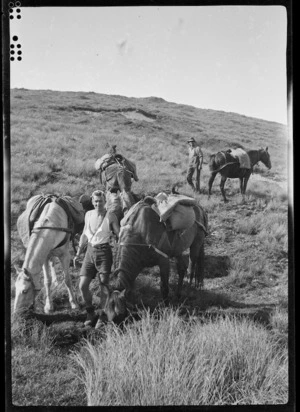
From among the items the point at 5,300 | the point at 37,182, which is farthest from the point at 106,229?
the point at 5,300

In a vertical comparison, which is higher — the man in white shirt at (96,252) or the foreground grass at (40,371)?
the man in white shirt at (96,252)

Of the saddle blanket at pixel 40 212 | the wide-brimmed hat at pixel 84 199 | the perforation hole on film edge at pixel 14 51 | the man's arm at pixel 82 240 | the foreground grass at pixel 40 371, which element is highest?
the perforation hole on film edge at pixel 14 51

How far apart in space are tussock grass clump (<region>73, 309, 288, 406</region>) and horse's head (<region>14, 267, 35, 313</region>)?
2.66 ft

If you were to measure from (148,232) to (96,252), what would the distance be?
0.65 meters

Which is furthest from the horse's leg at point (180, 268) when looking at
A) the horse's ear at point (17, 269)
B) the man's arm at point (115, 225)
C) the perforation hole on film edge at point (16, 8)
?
the perforation hole on film edge at point (16, 8)

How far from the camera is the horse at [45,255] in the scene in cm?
636

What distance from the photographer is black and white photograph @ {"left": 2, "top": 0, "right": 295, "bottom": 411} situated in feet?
20.3

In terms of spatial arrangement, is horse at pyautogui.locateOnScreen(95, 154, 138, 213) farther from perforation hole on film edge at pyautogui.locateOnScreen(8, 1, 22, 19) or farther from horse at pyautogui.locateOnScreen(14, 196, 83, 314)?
perforation hole on film edge at pyautogui.locateOnScreen(8, 1, 22, 19)

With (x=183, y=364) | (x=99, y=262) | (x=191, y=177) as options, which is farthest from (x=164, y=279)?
(x=191, y=177)

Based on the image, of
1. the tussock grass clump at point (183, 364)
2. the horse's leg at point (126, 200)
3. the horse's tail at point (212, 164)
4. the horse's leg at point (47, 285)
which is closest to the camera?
the tussock grass clump at point (183, 364)

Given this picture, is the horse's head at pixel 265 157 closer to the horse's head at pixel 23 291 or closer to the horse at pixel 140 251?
the horse at pixel 140 251

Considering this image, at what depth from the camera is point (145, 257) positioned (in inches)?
256

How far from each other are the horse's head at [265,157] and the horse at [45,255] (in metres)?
2.44

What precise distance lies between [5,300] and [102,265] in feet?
3.82
